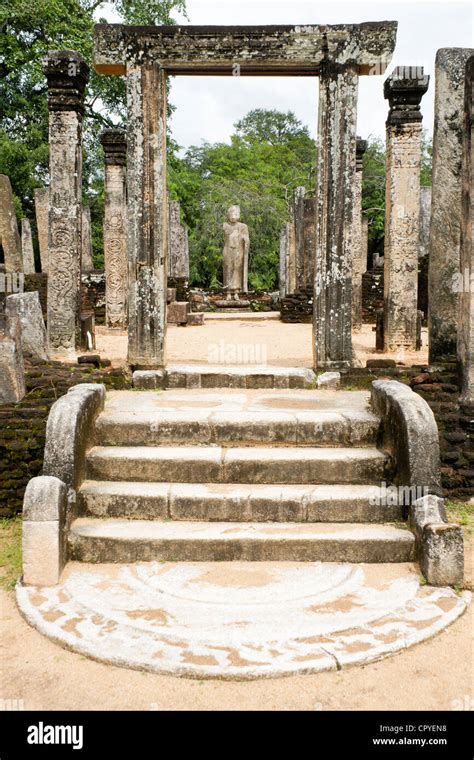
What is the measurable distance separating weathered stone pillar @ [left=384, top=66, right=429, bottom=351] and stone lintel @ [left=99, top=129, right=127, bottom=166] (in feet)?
17.2

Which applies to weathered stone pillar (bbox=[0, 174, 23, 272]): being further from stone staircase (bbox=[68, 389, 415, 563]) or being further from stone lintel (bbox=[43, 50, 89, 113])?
stone staircase (bbox=[68, 389, 415, 563])

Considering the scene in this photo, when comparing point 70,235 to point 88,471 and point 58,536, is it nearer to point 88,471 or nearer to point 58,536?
point 88,471

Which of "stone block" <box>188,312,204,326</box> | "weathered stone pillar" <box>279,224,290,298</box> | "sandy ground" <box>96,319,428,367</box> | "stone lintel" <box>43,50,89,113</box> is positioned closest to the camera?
"sandy ground" <box>96,319,428,367</box>

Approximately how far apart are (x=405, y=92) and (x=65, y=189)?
15.1 feet

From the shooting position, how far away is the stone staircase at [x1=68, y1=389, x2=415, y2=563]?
415 centimetres

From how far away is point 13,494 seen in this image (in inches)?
205

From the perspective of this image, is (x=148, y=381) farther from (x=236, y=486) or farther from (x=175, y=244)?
(x=175, y=244)

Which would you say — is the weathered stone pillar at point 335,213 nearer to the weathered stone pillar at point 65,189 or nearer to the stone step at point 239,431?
the stone step at point 239,431

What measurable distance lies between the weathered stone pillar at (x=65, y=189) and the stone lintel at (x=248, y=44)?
2462 mm

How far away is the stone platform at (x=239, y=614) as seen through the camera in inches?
125

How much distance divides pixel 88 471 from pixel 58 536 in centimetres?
81

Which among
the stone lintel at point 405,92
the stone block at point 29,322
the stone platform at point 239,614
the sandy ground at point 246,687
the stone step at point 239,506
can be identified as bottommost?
the sandy ground at point 246,687
